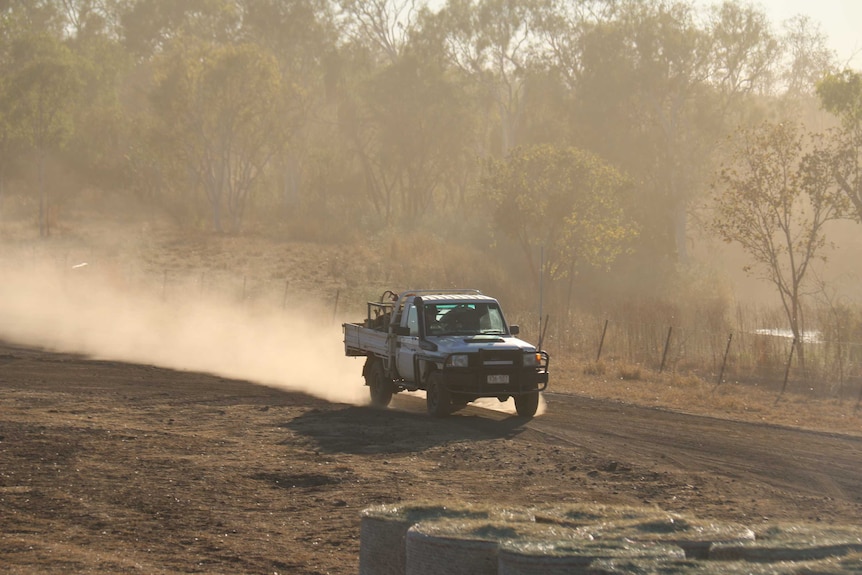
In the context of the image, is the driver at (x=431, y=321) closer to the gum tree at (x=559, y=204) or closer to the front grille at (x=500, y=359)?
the front grille at (x=500, y=359)

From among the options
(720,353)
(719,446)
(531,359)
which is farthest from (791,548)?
(720,353)

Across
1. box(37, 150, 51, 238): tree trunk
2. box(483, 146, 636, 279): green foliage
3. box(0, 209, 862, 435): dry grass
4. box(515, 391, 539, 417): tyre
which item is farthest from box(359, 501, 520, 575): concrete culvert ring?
box(37, 150, 51, 238): tree trunk

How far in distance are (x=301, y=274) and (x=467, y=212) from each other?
22.4 meters

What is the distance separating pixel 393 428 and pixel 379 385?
3066 millimetres

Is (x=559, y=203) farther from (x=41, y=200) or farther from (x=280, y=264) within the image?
(x=41, y=200)

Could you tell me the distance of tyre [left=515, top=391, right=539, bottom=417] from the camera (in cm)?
1909

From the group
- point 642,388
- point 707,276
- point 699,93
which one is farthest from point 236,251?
point 642,388

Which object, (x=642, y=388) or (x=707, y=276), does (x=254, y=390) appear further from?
(x=707, y=276)

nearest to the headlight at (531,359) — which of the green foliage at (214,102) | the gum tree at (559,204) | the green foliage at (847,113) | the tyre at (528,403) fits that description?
the tyre at (528,403)

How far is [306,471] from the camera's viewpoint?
13.8m

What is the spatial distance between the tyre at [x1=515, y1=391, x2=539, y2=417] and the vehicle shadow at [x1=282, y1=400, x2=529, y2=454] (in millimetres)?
234

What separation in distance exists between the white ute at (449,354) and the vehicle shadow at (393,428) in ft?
1.43

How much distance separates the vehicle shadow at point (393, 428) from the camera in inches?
634

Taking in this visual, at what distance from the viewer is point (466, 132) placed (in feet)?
269
